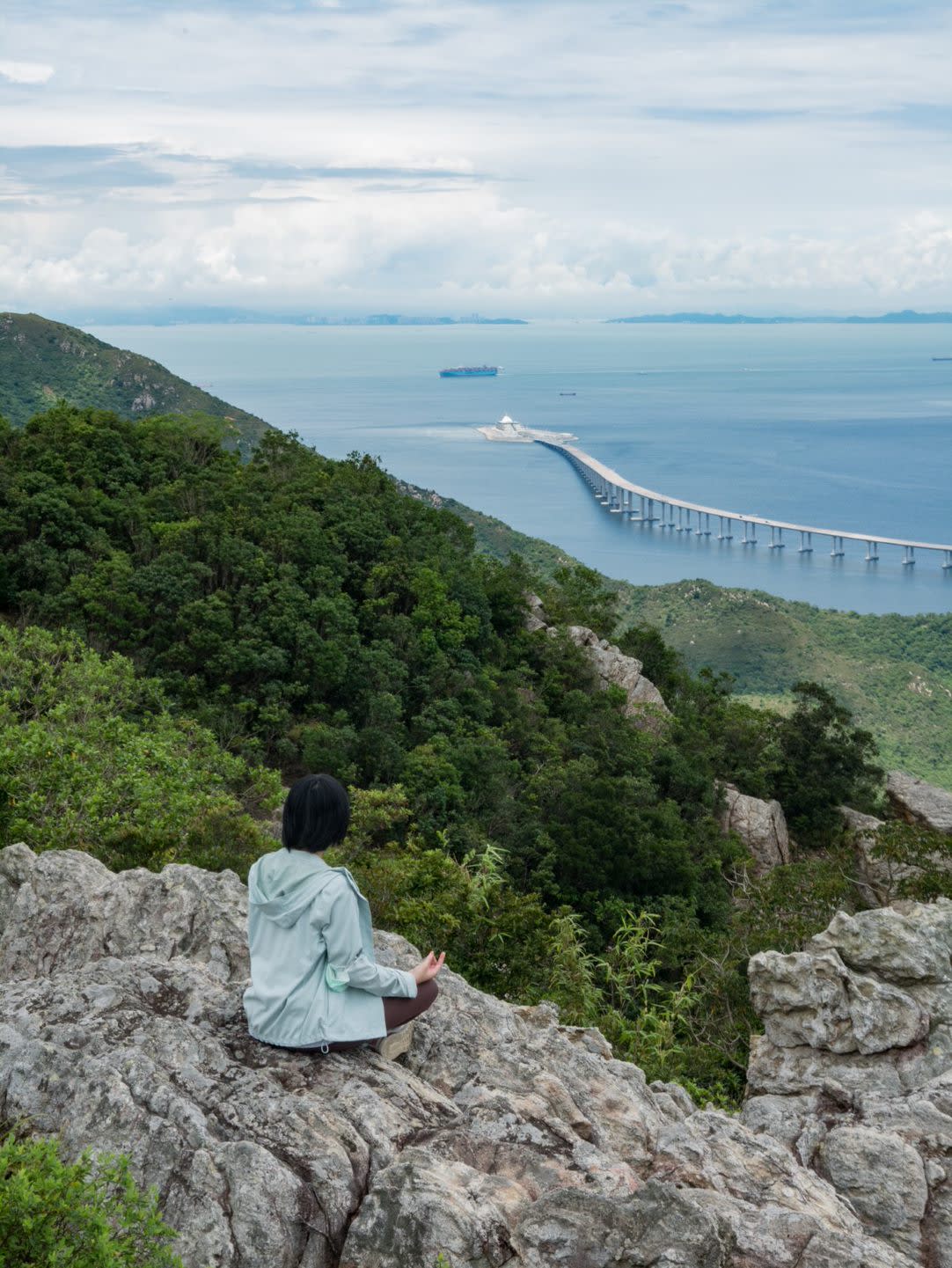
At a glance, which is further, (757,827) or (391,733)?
(757,827)

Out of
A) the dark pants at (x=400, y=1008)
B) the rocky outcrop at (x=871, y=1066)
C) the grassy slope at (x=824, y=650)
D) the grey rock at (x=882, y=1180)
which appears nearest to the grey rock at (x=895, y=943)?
the rocky outcrop at (x=871, y=1066)

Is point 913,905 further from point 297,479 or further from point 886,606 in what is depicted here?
point 886,606

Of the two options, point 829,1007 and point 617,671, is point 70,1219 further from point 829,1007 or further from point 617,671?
point 617,671

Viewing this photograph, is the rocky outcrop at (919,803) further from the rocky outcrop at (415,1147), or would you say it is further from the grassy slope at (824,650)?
the rocky outcrop at (415,1147)

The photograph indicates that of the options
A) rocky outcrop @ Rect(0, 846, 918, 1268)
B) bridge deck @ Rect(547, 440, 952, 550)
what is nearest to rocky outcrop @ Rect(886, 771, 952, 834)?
rocky outcrop @ Rect(0, 846, 918, 1268)

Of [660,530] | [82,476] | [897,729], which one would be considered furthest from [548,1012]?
[660,530]

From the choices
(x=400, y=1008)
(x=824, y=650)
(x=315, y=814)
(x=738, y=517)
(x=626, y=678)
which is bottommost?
(x=824, y=650)

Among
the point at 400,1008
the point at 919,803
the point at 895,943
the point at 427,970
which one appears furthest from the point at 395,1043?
the point at 919,803
